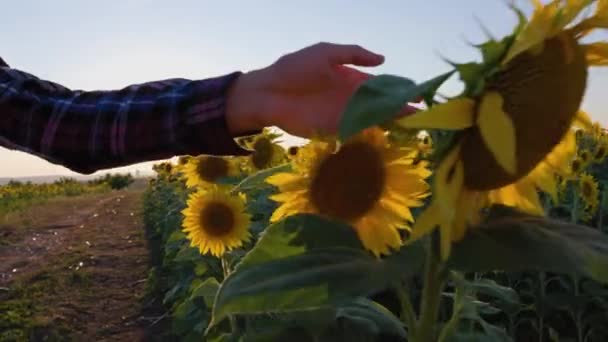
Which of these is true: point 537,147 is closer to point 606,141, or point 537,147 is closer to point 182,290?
point 182,290

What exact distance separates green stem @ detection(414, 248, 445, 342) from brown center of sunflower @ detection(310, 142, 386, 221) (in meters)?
0.23

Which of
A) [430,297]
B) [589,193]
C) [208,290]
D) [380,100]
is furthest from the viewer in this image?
[589,193]

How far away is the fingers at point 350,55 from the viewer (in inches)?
36.3

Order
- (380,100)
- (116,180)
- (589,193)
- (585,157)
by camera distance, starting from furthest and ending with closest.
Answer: (116,180) < (585,157) < (589,193) < (380,100)

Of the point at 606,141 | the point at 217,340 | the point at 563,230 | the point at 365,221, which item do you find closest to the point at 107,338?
the point at 217,340

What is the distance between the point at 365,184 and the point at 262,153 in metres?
2.55

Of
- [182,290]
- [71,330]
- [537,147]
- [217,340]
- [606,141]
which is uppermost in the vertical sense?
[537,147]

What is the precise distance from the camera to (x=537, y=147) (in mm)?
740

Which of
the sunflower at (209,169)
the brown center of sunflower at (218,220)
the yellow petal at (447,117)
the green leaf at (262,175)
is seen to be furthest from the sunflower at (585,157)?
the yellow petal at (447,117)

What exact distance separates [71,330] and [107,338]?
361 millimetres

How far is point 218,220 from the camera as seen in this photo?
3.33 meters

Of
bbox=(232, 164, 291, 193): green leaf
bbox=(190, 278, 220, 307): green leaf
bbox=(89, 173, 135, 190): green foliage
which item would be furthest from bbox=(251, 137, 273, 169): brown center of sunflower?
bbox=(89, 173, 135, 190): green foliage

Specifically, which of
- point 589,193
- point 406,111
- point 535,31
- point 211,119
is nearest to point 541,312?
point 589,193

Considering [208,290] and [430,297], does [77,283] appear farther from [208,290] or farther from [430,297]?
[430,297]
